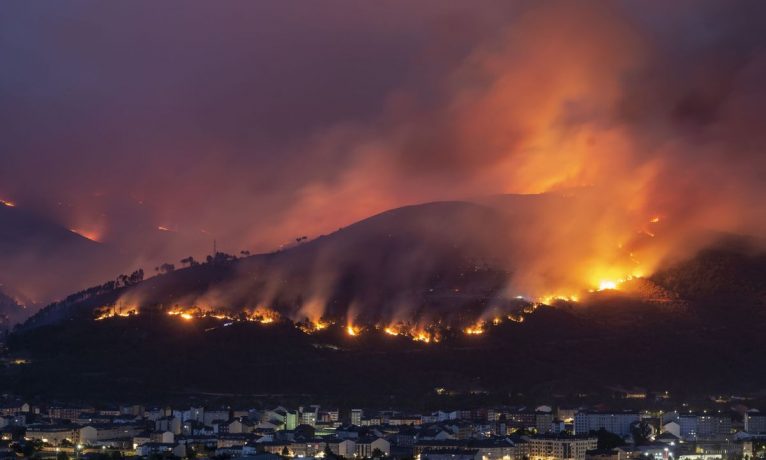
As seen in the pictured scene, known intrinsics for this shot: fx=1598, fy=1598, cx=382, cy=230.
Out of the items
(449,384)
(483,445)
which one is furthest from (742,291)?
(483,445)

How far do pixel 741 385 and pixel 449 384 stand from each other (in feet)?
46.7

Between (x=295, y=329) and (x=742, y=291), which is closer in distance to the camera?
(x=295, y=329)

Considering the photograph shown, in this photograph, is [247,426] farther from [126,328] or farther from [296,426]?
[126,328]

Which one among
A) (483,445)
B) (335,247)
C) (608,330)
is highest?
(335,247)

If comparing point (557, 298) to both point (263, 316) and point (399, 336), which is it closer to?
point (399, 336)

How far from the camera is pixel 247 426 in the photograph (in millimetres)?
63750

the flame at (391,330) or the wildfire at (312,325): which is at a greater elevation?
the wildfire at (312,325)

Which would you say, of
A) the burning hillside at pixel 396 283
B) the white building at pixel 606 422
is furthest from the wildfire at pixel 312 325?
the white building at pixel 606 422

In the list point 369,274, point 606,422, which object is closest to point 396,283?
point 369,274

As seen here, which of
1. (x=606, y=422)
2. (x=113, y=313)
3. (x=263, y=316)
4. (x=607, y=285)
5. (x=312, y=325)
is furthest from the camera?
(x=607, y=285)

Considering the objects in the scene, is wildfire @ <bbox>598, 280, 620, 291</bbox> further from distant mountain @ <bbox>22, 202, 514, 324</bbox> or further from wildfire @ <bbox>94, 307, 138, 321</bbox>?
wildfire @ <bbox>94, 307, 138, 321</bbox>

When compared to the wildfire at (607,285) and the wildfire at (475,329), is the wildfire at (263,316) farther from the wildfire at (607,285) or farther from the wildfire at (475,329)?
the wildfire at (607,285)

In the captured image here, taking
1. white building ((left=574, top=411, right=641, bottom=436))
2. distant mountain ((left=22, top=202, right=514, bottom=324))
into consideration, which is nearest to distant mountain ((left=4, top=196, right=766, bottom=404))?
distant mountain ((left=22, top=202, right=514, bottom=324))

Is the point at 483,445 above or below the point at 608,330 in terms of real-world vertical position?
below
